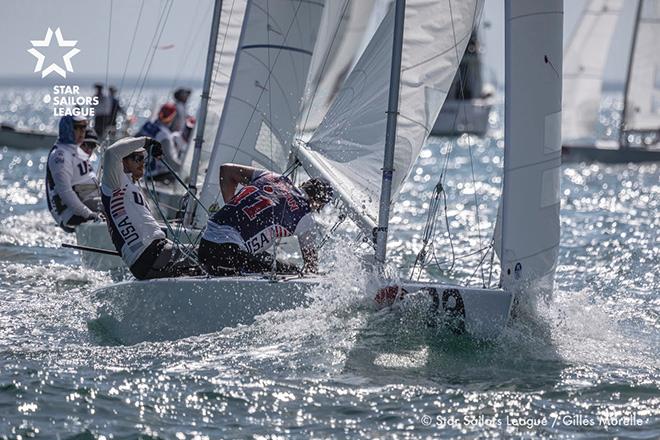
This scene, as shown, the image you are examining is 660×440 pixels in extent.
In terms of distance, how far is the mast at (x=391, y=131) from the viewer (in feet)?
22.9

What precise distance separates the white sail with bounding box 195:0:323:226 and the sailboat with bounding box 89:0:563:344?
90.5 inches

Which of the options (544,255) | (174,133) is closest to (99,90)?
(174,133)

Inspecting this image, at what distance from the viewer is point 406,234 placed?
13.6 meters

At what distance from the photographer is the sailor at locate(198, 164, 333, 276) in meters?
7.00

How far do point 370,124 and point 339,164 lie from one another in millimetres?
346

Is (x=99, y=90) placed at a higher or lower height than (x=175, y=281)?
higher

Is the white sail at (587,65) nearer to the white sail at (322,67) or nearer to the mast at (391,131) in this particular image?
the white sail at (322,67)

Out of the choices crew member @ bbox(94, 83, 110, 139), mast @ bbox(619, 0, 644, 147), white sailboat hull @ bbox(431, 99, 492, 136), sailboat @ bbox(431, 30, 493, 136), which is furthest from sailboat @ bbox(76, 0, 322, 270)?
white sailboat hull @ bbox(431, 99, 492, 136)

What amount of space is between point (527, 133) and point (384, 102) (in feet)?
4.21

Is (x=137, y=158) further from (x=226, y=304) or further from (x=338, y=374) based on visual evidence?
(x=338, y=374)

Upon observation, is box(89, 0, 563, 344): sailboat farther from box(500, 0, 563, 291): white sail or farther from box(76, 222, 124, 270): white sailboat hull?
box(76, 222, 124, 270): white sailboat hull

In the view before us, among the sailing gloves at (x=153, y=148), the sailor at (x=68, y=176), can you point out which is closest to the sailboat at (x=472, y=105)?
the sailor at (x=68, y=176)

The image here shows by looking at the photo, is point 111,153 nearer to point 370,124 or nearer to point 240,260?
point 240,260

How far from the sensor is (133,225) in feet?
23.6
